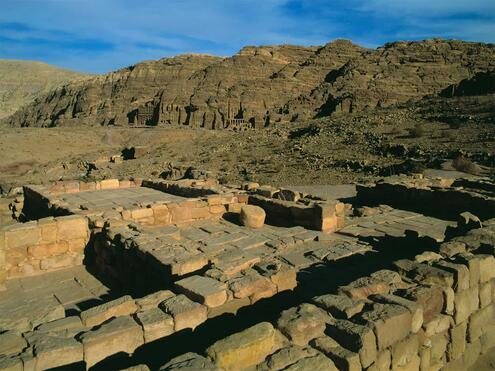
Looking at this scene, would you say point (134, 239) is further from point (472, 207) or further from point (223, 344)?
point (472, 207)

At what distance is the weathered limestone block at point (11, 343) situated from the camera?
11.1 feet

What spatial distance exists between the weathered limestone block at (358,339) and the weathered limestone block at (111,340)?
1.79 m

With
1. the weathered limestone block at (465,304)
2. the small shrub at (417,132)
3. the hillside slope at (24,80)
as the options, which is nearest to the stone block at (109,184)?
the weathered limestone block at (465,304)

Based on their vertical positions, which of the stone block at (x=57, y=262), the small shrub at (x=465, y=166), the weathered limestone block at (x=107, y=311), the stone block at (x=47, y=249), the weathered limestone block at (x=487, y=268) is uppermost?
the small shrub at (x=465, y=166)

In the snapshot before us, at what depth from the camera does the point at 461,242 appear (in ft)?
18.9

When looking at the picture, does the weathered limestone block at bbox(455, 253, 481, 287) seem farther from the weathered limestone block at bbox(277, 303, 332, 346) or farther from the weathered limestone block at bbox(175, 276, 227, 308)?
the weathered limestone block at bbox(175, 276, 227, 308)

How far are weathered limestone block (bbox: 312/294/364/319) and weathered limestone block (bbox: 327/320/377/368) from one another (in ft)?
0.77

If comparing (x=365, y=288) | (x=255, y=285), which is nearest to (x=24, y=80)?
(x=255, y=285)

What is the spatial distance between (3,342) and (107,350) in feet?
2.88

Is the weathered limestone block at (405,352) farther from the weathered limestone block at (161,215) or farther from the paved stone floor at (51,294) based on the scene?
the weathered limestone block at (161,215)

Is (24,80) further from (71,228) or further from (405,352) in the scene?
(405,352)

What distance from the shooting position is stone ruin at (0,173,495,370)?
11.3 feet

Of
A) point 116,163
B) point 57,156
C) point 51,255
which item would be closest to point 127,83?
point 57,156

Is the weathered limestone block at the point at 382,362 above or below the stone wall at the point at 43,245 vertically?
above
